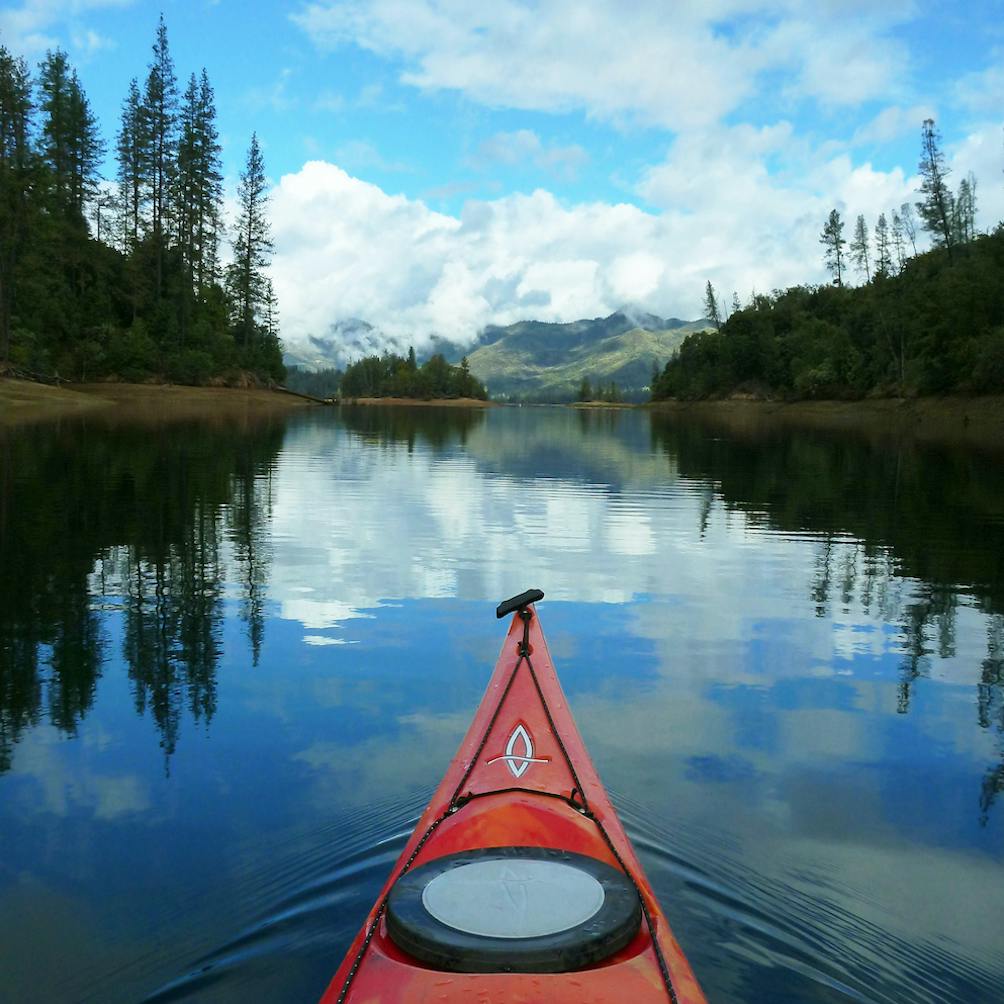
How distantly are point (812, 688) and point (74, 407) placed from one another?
205 ft

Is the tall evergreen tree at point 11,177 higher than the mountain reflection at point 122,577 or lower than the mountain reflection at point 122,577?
higher

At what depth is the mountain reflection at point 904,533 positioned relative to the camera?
1076cm

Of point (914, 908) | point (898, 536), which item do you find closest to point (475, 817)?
point (914, 908)

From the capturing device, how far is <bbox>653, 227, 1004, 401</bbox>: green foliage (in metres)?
75.5

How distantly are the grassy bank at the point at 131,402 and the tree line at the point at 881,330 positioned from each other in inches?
2297

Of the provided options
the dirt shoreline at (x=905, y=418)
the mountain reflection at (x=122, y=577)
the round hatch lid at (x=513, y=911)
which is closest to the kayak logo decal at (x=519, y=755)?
the round hatch lid at (x=513, y=911)

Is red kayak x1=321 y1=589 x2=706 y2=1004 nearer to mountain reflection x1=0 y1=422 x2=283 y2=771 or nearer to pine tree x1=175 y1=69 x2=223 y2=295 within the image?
mountain reflection x1=0 y1=422 x2=283 y2=771

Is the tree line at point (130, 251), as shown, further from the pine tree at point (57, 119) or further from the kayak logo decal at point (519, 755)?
the kayak logo decal at point (519, 755)

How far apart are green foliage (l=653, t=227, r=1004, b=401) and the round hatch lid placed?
71.0 m

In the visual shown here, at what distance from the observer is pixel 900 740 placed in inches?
316

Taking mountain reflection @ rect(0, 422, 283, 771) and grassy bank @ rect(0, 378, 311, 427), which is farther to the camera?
grassy bank @ rect(0, 378, 311, 427)

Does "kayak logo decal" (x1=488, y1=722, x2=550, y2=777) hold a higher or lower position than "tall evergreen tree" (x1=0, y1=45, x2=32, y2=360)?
lower

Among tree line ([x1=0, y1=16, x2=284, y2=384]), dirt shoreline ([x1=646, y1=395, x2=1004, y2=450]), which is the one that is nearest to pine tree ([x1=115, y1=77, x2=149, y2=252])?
tree line ([x1=0, y1=16, x2=284, y2=384])

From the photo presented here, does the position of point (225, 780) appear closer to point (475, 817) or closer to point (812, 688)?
point (475, 817)
